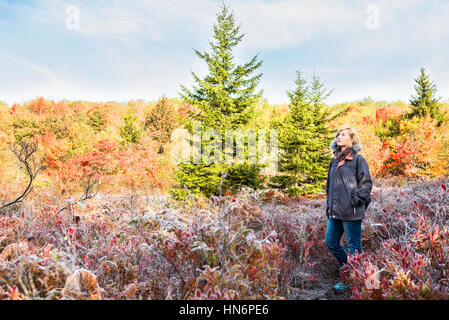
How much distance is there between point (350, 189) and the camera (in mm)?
2951

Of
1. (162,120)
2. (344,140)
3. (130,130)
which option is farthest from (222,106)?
(162,120)

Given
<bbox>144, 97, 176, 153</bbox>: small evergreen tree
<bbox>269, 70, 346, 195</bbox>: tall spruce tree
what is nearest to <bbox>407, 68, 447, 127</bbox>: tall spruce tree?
<bbox>269, 70, 346, 195</bbox>: tall spruce tree

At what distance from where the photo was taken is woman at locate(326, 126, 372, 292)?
9.48ft

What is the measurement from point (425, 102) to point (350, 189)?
1142 inches

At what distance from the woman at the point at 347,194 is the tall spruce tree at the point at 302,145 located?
966 centimetres

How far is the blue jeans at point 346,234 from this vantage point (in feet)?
9.64

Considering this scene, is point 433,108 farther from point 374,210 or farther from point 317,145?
point 374,210

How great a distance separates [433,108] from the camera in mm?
24406

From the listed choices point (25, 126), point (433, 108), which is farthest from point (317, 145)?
point (25, 126)

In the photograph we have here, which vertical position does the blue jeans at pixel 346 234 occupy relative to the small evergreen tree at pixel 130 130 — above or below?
below

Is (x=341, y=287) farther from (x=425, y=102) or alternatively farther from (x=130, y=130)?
(x=425, y=102)

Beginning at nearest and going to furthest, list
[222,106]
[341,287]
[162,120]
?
[341,287] < [222,106] < [162,120]

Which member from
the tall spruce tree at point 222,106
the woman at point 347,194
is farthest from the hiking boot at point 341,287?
the tall spruce tree at point 222,106

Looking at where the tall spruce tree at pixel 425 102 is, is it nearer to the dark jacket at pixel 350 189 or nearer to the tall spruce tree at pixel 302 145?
the tall spruce tree at pixel 302 145
